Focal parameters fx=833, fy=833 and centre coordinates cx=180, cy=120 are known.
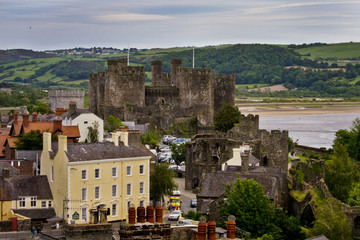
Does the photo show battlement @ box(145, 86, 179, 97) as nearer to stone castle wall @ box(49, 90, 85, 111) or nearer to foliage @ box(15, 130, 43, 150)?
stone castle wall @ box(49, 90, 85, 111)

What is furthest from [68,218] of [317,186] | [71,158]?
[317,186]

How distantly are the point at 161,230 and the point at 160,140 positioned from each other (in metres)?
50.7

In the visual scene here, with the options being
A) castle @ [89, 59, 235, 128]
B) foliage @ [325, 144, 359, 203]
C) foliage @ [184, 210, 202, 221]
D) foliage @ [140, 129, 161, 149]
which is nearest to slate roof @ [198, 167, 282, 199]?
foliage @ [184, 210, 202, 221]

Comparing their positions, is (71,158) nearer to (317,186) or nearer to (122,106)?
(317,186)

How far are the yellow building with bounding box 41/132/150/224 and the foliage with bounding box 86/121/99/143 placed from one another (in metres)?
14.8

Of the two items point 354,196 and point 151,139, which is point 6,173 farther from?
point 151,139

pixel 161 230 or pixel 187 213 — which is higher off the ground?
pixel 161 230

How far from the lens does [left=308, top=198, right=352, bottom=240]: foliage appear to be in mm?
32500

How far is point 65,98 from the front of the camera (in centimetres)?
9138

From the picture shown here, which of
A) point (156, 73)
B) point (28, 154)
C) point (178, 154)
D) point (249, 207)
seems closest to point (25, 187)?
point (28, 154)

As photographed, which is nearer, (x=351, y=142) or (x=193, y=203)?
(x=193, y=203)

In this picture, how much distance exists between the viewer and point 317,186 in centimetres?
4272

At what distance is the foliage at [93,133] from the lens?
5406cm

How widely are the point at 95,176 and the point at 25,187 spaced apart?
10.0ft
